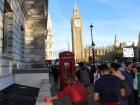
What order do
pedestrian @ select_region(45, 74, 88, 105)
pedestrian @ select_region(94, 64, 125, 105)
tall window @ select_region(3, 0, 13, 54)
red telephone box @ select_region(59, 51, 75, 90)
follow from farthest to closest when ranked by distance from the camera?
red telephone box @ select_region(59, 51, 75, 90)
tall window @ select_region(3, 0, 13, 54)
pedestrian @ select_region(45, 74, 88, 105)
pedestrian @ select_region(94, 64, 125, 105)

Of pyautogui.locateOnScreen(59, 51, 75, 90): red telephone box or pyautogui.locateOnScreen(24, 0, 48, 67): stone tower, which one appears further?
pyautogui.locateOnScreen(24, 0, 48, 67): stone tower

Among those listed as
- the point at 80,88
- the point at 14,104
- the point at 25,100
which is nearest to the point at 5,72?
the point at 25,100

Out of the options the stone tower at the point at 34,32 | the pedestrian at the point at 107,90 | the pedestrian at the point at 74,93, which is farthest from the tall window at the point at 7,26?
the stone tower at the point at 34,32

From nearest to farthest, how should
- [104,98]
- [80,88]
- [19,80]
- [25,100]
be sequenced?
[104,98] → [80,88] → [25,100] → [19,80]

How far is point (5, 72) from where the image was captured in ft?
58.9

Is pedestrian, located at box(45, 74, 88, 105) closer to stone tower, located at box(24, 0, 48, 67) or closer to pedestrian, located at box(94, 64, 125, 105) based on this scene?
pedestrian, located at box(94, 64, 125, 105)

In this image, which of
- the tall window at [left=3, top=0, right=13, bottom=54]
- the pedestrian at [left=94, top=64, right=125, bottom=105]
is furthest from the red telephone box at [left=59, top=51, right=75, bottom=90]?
the pedestrian at [left=94, top=64, right=125, bottom=105]

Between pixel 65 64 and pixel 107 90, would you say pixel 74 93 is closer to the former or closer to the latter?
pixel 107 90

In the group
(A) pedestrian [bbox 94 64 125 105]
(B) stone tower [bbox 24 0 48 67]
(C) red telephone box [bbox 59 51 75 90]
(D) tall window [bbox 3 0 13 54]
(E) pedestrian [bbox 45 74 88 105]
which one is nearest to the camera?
(A) pedestrian [bbox 94 64 125 105]

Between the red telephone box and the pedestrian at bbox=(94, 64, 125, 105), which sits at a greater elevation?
the red telephone box

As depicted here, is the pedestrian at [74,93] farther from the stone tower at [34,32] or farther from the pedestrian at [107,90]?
the stone tower at [34,32]

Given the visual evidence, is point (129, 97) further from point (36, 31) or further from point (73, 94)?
point (36, 31)

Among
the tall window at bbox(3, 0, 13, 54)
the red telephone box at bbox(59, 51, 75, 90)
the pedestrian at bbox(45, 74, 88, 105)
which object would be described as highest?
the tall window at bbox(3, 0, 13, 54)

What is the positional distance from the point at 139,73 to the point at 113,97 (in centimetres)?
554
